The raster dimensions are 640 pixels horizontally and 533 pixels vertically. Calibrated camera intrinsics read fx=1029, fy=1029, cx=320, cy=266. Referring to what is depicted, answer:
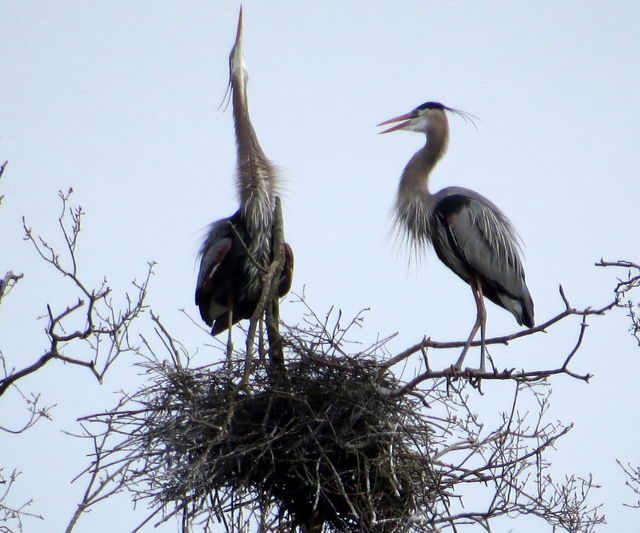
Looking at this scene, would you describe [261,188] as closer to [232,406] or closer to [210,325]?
[210,325]

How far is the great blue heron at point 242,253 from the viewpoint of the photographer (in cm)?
758

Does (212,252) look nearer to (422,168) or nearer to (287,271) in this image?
(287,271)

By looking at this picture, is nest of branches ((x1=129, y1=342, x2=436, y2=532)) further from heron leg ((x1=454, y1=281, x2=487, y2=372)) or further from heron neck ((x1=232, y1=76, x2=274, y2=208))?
heron neck ((x1=232, y1=76, x2=274, y2=208))

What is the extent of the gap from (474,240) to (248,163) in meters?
1.96

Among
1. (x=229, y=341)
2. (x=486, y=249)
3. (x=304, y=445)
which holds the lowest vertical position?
(x=304, y=445)

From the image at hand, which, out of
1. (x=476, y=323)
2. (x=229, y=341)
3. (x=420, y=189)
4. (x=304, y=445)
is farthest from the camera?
(x=420, y=189)

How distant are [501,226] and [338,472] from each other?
3.10 metres

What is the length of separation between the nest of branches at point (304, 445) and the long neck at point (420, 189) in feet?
9.25

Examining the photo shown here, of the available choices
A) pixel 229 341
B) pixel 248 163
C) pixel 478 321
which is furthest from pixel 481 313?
pixel 248 163

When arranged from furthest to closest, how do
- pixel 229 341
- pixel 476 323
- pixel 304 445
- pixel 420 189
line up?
pixel 420 189, pixel 476 323, pixel 229 341, pixel 304 445

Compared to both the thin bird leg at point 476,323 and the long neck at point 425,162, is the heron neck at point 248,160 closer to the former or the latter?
the long neck at point 425,162

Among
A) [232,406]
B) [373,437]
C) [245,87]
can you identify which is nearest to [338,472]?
[373,437]

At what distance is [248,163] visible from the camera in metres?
8.35

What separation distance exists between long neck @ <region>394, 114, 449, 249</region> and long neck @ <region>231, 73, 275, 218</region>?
108cm
